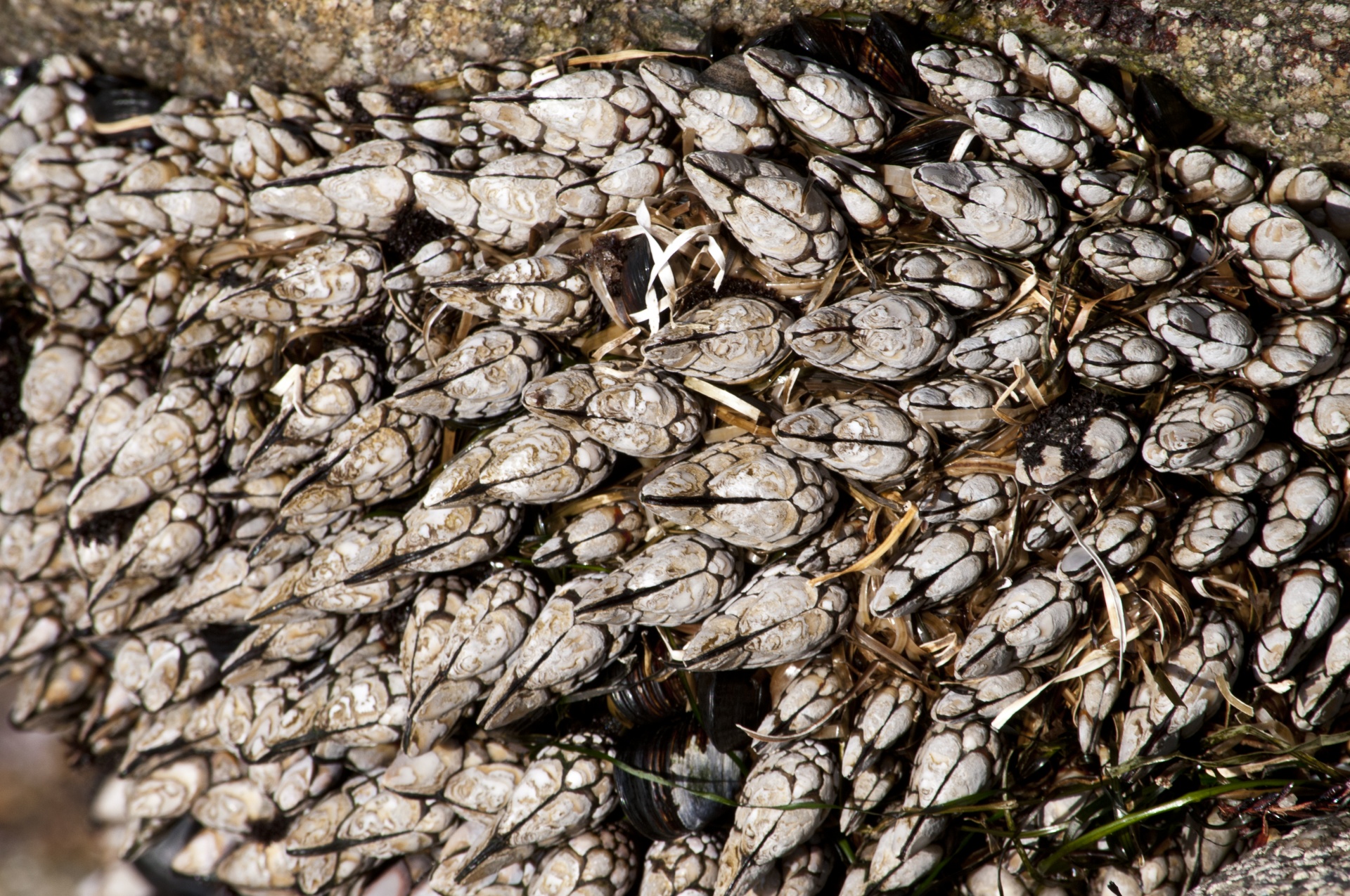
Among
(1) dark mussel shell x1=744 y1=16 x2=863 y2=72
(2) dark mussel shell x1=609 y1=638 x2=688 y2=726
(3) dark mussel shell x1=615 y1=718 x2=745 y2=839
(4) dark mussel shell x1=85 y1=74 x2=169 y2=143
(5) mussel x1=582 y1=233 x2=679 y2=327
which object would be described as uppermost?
(1) dark mussel shell x1=744 y1=16 x2=863 y2=72

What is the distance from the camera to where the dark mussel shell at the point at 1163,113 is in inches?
93.0

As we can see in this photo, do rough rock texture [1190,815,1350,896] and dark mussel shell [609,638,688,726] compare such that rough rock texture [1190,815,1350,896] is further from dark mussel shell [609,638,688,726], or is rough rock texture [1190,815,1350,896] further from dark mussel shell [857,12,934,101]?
dark mussel shell [857,12,934,101]

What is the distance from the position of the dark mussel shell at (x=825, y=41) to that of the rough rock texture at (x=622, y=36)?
3.5 inches

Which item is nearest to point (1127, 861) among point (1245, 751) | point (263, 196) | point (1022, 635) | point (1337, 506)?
point (1245, 751)

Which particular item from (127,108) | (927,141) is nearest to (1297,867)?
(927,141)

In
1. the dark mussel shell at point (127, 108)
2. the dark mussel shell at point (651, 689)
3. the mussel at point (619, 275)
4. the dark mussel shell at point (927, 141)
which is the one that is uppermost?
the dark mussel shell at point (127, 108)

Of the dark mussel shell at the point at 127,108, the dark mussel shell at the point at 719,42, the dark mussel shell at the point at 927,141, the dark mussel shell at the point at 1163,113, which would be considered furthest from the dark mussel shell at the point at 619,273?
the dark mussel shell at the point at 127,108

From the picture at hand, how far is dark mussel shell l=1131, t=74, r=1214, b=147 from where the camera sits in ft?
7.75

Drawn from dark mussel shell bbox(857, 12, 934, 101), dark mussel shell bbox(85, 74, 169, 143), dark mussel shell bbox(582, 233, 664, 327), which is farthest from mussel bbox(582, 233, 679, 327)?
dark mussel shell bbox(85, 74, 169, 143)

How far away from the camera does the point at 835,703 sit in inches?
98.0

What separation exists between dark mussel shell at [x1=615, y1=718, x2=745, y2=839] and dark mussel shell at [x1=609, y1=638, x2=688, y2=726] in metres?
0.07

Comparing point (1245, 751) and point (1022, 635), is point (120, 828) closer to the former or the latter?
point (1022, 635)

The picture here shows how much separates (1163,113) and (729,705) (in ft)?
6.59

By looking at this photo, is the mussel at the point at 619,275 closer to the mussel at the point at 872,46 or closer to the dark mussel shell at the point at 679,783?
the mussel at the point at 872,46
